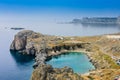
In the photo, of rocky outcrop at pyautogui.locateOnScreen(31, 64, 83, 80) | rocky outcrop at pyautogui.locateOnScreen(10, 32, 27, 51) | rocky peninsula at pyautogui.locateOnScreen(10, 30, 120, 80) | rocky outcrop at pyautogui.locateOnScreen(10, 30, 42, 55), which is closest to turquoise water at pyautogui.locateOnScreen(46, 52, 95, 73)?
rocky peninsula at pyautogui.locateOnScreen(10, 30, 120, 80)

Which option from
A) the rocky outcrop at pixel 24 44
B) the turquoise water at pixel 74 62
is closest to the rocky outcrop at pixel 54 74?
the turquoise water at pixel 74 62

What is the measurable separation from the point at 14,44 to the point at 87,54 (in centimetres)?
4639

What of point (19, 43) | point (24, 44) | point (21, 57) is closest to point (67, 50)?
point (21, 57)

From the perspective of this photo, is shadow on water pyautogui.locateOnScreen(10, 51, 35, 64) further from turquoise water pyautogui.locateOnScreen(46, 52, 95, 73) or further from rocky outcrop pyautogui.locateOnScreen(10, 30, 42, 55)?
turquoise water pyautogui.locateOnScreen(46, 52, 95, 73)

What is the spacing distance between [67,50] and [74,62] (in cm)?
3031

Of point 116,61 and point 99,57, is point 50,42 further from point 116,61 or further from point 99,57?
point 116,61

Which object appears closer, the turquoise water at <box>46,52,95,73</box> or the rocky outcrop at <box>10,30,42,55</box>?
the turquoise water at <box>46,52,95,73</box>

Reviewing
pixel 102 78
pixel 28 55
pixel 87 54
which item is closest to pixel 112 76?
pixel 102 78

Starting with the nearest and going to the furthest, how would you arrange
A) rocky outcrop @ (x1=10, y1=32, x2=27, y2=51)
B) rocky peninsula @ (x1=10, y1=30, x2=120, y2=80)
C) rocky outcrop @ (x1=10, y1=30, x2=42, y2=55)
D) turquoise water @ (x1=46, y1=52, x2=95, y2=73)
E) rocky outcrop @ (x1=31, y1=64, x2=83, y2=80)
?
rocky outcrop @ (x1=31, y1=64, x2=83, y2=80)
rocky peninsula @ (x1=10, y1=30, x2=120, y2=80)
turquoise water @ (x1=46, y1=52, x2=95, y2=73)
rocky outcrop @ (x1=10, y1=30, x2=42, y2=55)
rocky outcrop @ (x1=10, y1=32, x2=27, y2=51)

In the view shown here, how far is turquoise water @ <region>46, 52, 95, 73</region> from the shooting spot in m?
106

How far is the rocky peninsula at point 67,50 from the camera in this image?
73444 mm

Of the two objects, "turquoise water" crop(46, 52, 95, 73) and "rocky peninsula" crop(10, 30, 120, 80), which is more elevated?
"rocky peninsula" crop(10, 30, 120, 80)

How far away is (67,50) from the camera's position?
149 meters

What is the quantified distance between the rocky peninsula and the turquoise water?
8.88 ft
